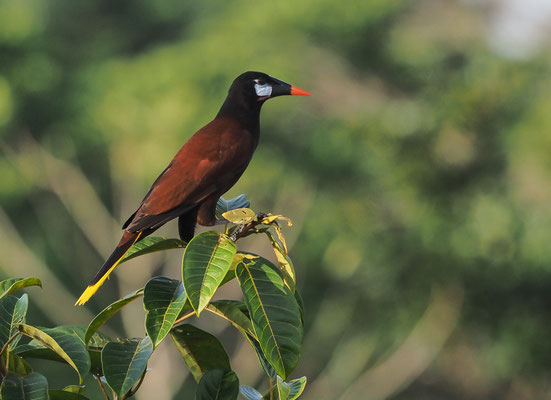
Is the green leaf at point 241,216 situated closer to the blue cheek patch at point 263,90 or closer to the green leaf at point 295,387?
the green leaf at point 295,387

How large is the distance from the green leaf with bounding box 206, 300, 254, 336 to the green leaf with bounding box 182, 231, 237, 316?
117 mm

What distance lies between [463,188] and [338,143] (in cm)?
264

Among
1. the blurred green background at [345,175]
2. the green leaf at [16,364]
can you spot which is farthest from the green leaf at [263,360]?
the blurred green background at [345,175]

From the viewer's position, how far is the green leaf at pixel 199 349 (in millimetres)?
1693

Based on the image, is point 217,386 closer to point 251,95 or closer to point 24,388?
point 24,388

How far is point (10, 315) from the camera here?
1.55 meters

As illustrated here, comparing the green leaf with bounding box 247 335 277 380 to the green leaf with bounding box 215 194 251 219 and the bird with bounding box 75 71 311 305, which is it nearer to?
the bird with bounding box 75 71 311 305

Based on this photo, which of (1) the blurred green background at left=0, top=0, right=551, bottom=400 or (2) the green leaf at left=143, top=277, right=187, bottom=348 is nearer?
(2) the green leaf at left=143, top=277, right=187, bottom=348

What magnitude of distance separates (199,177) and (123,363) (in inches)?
30.3

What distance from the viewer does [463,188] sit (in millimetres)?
12734

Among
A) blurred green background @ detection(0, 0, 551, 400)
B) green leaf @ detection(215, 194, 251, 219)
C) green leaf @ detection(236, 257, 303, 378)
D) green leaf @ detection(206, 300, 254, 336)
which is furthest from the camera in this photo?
blurred green background @ detection(0, 0, 551, 400)

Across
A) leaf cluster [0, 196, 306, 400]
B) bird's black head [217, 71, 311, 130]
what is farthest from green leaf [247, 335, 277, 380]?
bird's black head [217, 71, 311, 130]

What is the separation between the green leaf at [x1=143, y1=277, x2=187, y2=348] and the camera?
147cm

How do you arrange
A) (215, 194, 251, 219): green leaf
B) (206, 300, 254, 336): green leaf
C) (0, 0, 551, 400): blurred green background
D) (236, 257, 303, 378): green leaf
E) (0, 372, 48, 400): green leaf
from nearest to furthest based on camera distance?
(0, 372, 48, 400): green leaf
(236, 257, 303, 378): green leaf
(206, 300, 254, 336): green leaf
(215, 194, 251, 219): green leaf
(0, 0, 551, 400): blurred green background
